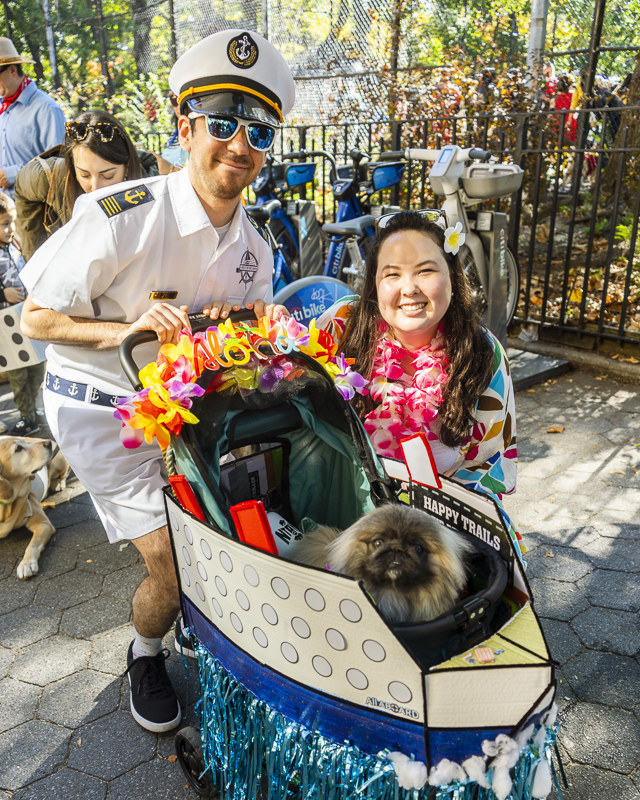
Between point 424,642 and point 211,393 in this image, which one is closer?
point 424,642

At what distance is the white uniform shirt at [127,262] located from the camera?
2.22 metres

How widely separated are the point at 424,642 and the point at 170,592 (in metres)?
1.12

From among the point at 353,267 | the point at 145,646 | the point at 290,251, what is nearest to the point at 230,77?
the point at 145,646

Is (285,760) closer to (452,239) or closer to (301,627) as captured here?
(301,627)

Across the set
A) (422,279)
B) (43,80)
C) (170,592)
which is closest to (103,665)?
(170,592)

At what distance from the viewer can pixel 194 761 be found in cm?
219

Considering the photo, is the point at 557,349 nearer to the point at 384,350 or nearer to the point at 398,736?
the point at 384,350

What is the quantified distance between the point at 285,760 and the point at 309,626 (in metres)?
0.39

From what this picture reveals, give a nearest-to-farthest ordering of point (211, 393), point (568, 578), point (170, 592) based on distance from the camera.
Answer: point (211, 393) < point (170, 592) < point (568, 578)

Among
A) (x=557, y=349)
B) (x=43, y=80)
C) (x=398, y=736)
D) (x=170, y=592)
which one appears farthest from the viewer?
(x=43, y=80)

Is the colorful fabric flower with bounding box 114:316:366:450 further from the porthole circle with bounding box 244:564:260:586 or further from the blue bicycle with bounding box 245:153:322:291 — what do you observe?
the blue bicycle with bounding box 245:153:322:291

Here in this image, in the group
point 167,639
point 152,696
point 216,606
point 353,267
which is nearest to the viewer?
point 216,606

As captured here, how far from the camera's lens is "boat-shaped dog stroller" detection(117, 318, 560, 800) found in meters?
1.39

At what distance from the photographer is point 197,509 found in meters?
1.89
